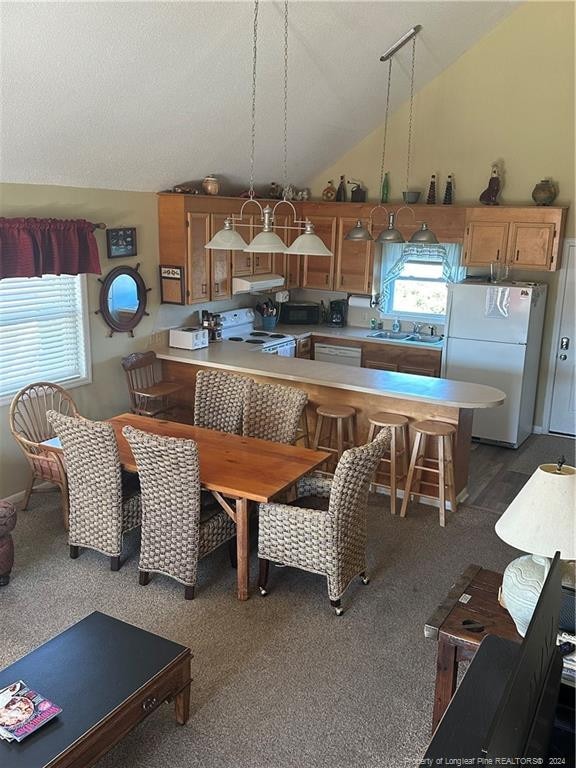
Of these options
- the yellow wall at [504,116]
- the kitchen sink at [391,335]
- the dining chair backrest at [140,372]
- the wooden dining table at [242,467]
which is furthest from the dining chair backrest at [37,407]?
the yellow wall at [504,116]

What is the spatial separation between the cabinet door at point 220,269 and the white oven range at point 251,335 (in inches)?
14.6

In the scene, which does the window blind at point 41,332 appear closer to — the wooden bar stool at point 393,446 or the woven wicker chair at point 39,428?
the woven wicker chair at point 39,428

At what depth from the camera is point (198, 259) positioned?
6.04 metres

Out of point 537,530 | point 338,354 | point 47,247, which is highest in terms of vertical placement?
point 47,247

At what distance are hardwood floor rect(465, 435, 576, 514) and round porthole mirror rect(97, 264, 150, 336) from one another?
10.6ft

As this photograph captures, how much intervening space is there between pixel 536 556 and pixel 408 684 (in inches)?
52.7

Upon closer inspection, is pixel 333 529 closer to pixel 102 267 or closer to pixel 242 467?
pixel 242 467

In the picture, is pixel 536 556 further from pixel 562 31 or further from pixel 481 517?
pixel 562 31

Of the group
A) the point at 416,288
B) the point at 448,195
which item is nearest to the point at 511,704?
the point at 448,195

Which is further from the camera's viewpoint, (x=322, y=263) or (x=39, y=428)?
(x=322, y=263)

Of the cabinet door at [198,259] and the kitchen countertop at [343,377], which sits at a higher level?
the cabinet door at [198,259]

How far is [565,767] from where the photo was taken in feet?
5.79

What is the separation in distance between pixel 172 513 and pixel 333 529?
0.90 meters

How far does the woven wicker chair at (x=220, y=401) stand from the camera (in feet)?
15.4
